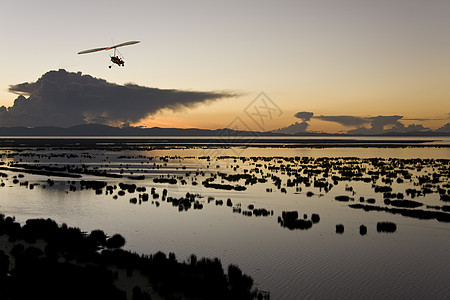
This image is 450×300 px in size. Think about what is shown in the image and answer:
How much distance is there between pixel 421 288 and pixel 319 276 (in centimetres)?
433

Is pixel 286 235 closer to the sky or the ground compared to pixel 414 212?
closer to the ground

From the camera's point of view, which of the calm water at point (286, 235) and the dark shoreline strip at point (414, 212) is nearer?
the calm water at point (286, 235)

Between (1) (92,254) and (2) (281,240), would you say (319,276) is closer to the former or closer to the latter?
(2) (281,240)

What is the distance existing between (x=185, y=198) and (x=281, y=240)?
1693 cm

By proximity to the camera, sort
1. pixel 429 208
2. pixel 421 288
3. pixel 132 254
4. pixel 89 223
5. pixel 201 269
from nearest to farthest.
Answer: pixel 421 288 < pixel 201 269 < pixel 132 254 < pixel 89 223 < pixel 429 208

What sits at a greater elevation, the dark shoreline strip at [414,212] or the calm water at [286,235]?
the dark shoreline strip at [414,212]

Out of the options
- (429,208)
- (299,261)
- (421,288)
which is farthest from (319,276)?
(429,208)

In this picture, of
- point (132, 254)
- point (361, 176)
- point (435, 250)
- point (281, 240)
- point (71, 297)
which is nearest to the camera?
point (71, 297)

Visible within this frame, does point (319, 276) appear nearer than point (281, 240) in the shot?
Yes

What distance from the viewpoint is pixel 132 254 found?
1992 cm

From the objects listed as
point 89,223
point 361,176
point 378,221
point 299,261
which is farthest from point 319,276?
point 361,176

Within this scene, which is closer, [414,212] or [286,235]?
[286,235]

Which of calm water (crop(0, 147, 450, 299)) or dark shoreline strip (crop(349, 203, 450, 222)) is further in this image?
dark shoreline strip (crop(349, 203, 450, 222))

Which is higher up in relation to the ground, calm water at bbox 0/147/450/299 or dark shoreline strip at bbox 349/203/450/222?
dark shoreline strip at bbox 349/203/450/222
